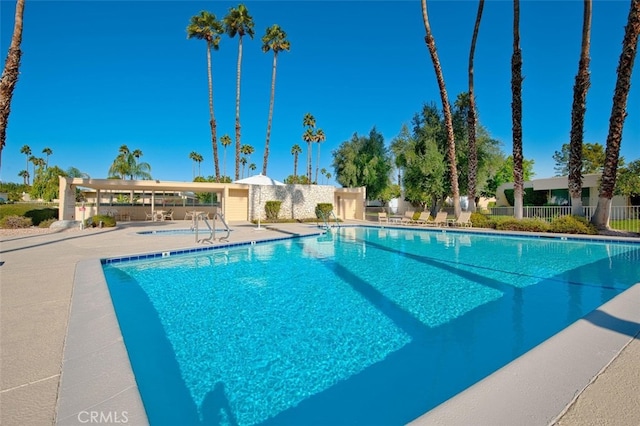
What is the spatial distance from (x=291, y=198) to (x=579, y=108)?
16.8 metres

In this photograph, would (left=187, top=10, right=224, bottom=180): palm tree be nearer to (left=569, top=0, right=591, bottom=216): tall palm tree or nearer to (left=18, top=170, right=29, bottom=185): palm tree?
(left=569, top=0, right=591, bottom=216): tall palm tree

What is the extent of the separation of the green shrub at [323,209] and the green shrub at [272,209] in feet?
9.27

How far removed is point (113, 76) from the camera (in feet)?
72.5

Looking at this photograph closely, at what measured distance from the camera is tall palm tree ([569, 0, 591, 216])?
1301 centimetres

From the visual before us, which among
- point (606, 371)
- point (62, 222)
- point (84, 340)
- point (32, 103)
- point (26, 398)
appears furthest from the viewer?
point (32, 103)

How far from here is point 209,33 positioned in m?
25.3

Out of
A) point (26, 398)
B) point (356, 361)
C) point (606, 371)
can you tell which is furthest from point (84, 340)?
point (606, 371)

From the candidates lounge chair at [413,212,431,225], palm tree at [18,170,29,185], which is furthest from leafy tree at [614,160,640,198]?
palm tree at [18,170,29,185]

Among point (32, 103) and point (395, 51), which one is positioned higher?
point (395, 51)

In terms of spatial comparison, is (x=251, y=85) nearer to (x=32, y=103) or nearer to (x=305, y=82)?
(x=305, y=82)

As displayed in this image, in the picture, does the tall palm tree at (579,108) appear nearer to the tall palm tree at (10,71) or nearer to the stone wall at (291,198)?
the stone wall at (291,198)

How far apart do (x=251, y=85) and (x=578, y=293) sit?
29108 mm

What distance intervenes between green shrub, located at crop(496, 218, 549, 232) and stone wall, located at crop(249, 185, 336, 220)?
40.9 feet

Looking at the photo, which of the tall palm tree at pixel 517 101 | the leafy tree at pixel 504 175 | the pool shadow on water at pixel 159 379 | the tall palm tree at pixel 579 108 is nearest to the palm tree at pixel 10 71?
the pool shadow on water at pixel 159 379
